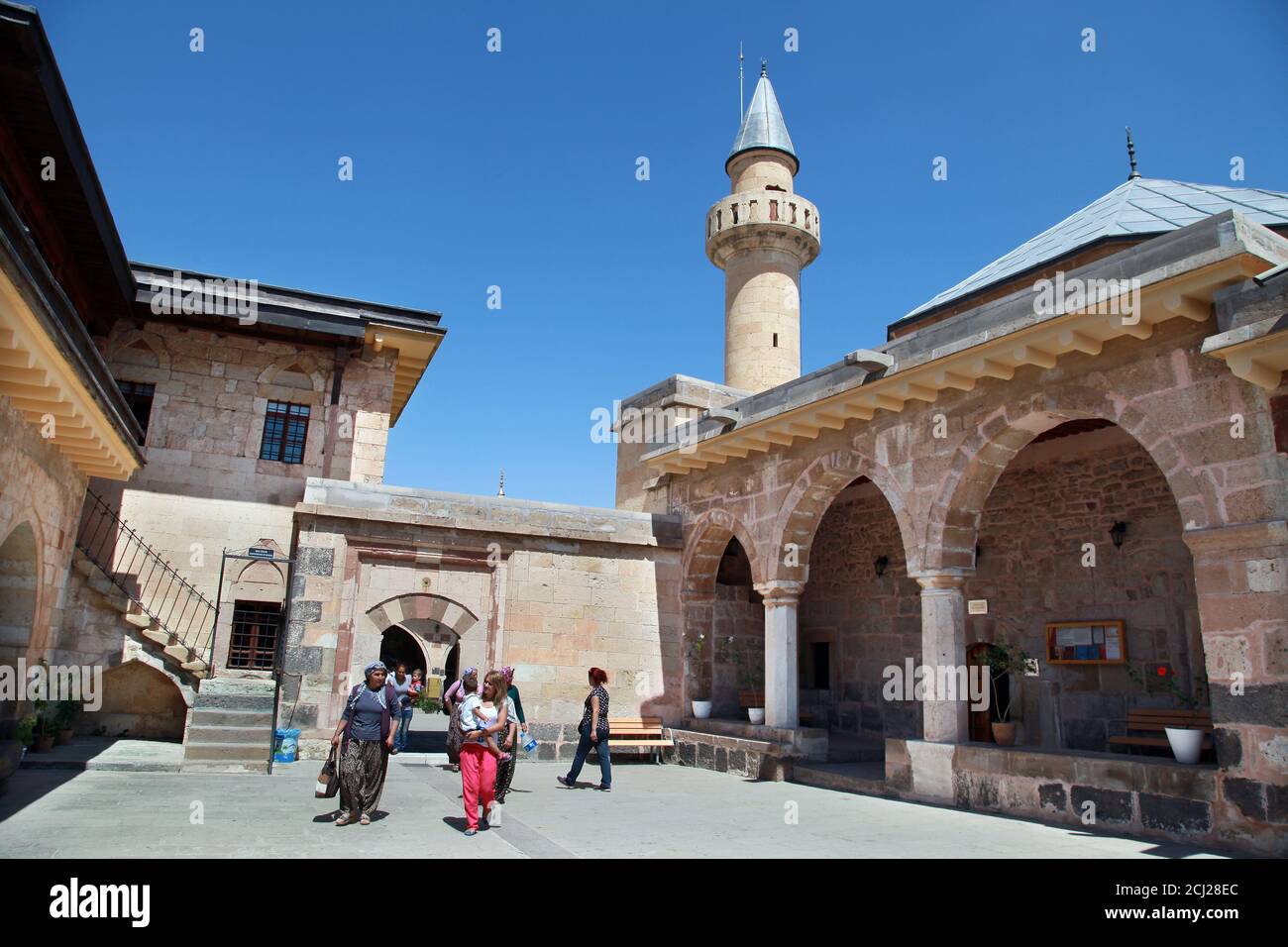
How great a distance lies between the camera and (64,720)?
34.2 feet

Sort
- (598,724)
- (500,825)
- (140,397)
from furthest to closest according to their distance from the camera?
(140,397) → (598,724) → (500,825)

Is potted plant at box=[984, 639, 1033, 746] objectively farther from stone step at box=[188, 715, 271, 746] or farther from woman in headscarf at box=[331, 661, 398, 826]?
stone step at box=[188, 715, 271, 746]

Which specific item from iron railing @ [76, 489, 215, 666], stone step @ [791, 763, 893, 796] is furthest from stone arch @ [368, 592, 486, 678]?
stone step @ [791, 763, 893, 796]

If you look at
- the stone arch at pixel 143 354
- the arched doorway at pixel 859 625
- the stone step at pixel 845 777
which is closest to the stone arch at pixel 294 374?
the stone arch at pixel 143 354

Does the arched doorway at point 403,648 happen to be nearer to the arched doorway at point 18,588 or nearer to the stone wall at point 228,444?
the stone wall at point 228,444

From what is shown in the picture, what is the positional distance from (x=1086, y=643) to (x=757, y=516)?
4201 millimetres

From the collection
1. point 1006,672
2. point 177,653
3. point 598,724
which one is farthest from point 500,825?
point 1006,672

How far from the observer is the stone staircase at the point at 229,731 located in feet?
30.4

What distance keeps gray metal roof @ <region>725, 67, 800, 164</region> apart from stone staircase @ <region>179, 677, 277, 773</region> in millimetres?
13526

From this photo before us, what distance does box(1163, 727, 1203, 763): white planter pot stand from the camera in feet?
Result: 22.9

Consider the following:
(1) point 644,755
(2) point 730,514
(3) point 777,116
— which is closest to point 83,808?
(1) point 644,755

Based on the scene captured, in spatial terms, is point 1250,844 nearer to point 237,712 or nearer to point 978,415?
point 978,415

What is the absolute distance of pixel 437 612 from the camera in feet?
38.7

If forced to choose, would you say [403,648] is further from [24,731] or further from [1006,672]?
[1006,672]
